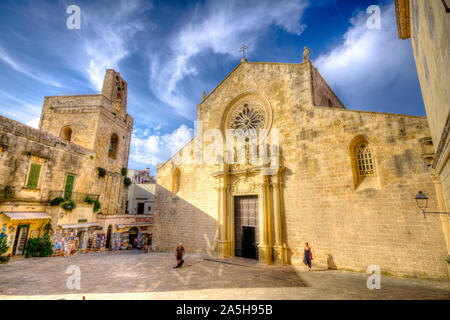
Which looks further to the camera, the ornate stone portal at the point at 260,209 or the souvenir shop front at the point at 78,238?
the souvenir shop front at the point at 78,238

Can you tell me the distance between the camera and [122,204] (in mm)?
23766

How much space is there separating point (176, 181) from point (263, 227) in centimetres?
785

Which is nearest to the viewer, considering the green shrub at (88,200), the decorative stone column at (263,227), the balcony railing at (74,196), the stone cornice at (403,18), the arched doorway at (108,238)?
the stone cornice at (403,18)

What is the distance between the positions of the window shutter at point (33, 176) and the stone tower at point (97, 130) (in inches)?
193

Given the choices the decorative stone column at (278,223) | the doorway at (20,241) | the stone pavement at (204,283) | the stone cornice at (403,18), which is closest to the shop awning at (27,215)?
the doorway at (20,241)

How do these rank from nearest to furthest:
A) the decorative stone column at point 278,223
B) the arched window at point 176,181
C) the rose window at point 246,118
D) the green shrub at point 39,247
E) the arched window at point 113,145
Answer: the decorative stone column at point 278,223
the green shrub at point 39,247
the rose window at point 246,118
the arched window at point 176,181
the arched window at point 113,145

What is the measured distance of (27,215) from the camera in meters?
13.4

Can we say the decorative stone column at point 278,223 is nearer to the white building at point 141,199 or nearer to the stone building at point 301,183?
the stone building at point 301,183

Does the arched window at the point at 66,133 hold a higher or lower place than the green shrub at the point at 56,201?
higher

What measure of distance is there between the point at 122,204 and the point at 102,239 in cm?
522

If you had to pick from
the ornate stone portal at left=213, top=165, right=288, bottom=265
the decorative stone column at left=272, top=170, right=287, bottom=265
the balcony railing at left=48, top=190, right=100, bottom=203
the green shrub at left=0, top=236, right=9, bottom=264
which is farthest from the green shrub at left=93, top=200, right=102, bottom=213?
the decorative stone column at left=272, top=170, right=287, bottom=265

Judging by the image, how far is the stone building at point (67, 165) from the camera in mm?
13219

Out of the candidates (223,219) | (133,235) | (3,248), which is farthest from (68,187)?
(223,219)

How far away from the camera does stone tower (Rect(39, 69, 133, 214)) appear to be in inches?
833
